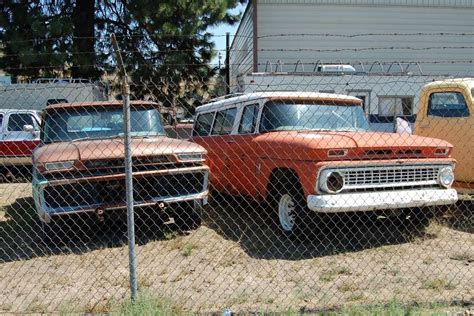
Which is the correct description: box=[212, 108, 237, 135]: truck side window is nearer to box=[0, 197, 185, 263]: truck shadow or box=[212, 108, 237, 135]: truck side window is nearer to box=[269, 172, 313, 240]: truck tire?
box=[269, 172, 313, 240]: truck tire

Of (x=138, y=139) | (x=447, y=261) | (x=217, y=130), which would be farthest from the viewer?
(x=217, y=130)

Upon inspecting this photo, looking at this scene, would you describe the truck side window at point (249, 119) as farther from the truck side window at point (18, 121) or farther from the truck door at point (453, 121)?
the truck side window at point (18, 121)

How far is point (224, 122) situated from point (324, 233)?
9.21 feet

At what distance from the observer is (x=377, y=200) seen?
19.9 ft

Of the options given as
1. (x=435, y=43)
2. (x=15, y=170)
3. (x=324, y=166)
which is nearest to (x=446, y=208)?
(x=324, y=166)

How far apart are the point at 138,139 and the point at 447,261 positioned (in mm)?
4011

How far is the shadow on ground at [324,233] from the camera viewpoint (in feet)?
20.6

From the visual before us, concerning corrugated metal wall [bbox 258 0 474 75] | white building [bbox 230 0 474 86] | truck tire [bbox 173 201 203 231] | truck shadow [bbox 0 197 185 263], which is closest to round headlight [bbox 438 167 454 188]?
truck tire [bbox 173 201 203 231]

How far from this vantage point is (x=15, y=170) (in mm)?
14320

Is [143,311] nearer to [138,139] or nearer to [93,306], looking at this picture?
[93,306]

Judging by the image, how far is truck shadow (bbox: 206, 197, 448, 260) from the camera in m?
6.27

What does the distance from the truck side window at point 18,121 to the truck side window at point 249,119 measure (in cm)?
812

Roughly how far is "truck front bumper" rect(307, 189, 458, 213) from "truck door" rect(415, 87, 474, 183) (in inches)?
76.2

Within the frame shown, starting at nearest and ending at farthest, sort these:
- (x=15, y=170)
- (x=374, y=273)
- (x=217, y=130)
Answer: (x=374, y=273)
(x=217, y=130)
(x=15, y=170)
